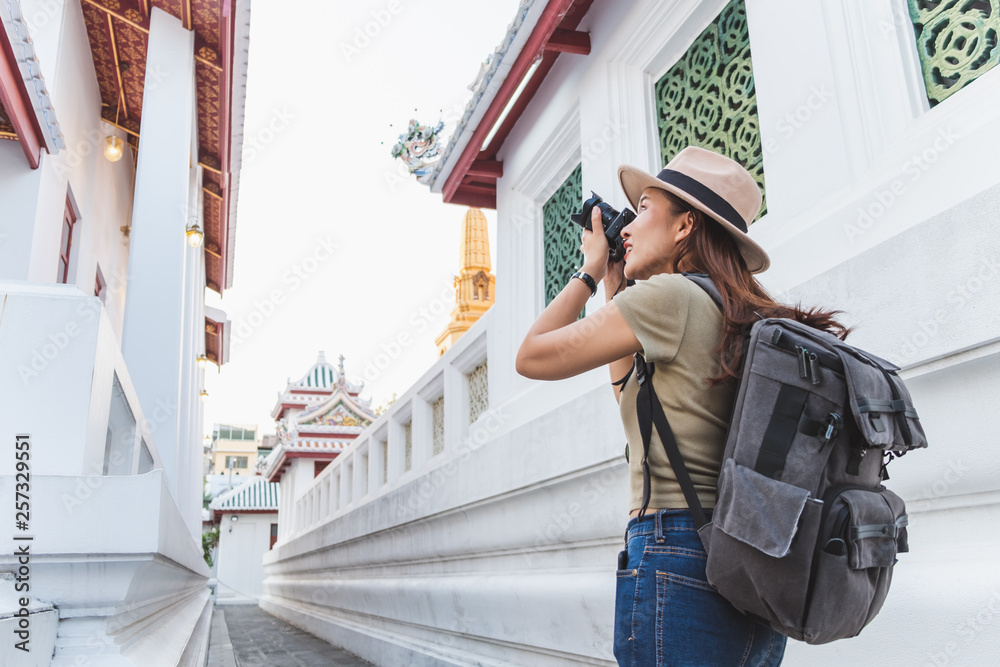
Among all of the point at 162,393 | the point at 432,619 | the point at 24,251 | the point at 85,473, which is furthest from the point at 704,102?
the point at 162,393

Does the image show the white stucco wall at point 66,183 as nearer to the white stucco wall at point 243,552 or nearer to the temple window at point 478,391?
the temple window at point 478,391

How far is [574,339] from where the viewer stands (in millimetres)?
1581

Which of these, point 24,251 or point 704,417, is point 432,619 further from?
point 704,417

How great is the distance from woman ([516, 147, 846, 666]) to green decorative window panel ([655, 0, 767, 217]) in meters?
1.33

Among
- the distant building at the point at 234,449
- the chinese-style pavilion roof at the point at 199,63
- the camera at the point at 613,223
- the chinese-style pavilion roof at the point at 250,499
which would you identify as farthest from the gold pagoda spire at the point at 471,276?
the distant building at the point at 234,449

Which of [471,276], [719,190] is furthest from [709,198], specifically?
[471,276]

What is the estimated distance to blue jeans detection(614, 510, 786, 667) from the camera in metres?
1.38

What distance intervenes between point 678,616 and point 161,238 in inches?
289

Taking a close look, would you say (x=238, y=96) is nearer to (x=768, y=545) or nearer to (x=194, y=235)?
(x=194, y=235)

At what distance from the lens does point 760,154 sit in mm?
3002

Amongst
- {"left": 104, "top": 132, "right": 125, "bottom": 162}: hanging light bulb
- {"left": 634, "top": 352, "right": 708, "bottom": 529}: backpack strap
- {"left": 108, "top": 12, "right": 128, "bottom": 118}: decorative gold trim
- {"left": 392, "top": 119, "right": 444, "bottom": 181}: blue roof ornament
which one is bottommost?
{"left": 634, "top": 352, "right": 708, "bottom": 529}: backpack strap

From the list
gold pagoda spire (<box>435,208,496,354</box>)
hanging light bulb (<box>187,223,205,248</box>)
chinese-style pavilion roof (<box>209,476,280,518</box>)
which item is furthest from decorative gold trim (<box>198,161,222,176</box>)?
chinese-style pavilion roof (<box>209,476,280,518</box>)

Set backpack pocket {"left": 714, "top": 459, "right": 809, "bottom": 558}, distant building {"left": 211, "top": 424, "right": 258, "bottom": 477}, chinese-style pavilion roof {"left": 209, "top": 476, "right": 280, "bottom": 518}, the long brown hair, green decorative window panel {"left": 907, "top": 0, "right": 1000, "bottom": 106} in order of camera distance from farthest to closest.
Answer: distant building {"left": 211, "top": 424, "right": 258, "bottom": 477} → chinese-style pavilion roof {"left": 209, "top": 476, "right": 280, "bottom": 518} → green decorative window panel {"left": 907, "top": 0, "right": 1000, "bottom": 106} → the long brown hair → backpack pocket {"left": 714, "top": 459, "right": 809, "bottom": 558}

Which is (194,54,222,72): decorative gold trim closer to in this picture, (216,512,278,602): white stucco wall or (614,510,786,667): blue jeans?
(614,510,786,667): blue jeans
